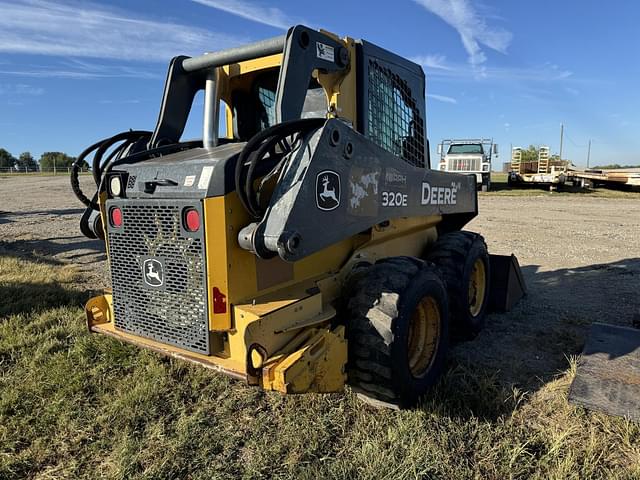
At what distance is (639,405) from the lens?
3291 mm

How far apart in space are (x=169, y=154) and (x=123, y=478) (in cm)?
220

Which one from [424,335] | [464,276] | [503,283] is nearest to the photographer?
[424,335]

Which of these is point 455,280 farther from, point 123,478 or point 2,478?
point 2,478

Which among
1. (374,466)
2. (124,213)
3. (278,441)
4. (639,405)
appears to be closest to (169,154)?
(124,213)

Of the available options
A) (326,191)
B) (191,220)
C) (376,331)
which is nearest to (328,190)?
(326,191)

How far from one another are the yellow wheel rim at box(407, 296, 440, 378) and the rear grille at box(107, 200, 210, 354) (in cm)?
157

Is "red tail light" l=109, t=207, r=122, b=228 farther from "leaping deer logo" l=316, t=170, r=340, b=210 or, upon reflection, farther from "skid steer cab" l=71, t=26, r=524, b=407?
"leaping deer logo" l=316, t=170, r=340, b=210

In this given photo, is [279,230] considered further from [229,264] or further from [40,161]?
[40,161]

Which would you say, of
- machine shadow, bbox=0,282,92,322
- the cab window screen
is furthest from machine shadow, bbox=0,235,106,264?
the cab window screen

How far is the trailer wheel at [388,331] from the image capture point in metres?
3.10

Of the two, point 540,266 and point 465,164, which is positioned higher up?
point 465,164

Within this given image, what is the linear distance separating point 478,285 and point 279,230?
3.42 metres

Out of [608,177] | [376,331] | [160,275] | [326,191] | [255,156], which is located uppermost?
[255,156]

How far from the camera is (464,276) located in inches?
183
